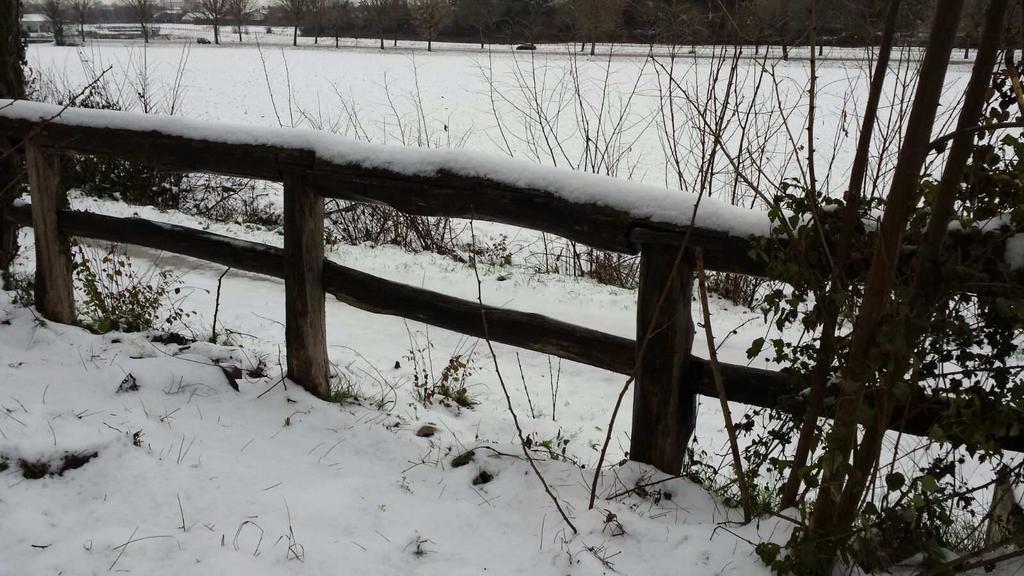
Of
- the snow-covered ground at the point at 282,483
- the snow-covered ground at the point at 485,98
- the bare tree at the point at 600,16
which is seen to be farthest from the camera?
the snow-covered ground at the point at 485,98

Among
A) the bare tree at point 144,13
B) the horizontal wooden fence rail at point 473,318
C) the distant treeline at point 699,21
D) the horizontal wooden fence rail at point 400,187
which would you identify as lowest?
the horizontal wooden fence rail at point 473,318

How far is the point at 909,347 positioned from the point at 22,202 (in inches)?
191

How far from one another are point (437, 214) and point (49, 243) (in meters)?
2.52

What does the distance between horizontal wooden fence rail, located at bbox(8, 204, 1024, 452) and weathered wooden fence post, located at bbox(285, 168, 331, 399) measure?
101mm

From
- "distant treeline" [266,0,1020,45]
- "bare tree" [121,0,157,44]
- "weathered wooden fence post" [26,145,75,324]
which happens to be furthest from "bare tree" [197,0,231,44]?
"weathered wooden fence post" [26,145,75,324]

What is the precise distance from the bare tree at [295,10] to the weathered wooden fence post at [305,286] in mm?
33023

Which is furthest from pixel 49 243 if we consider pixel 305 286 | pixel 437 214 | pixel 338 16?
pixel 338 16

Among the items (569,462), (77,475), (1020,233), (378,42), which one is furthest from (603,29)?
(378,42)

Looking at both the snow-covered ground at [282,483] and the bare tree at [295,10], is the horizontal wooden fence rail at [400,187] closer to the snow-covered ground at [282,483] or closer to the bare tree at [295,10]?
the snow-covered ground at [282,483]

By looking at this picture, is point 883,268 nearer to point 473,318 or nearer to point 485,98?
point 473,318

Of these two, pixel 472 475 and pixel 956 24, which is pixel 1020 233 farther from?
pixel 472 475

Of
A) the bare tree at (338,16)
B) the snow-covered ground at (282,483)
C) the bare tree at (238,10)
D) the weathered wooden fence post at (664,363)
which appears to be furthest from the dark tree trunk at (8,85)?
the bare tree at (338,16)

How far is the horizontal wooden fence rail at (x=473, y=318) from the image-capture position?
247 cm

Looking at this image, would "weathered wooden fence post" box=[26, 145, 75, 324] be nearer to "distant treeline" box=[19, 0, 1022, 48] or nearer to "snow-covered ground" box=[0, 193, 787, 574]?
"snow-covered ground" box=[0, 193, 787, 574]
